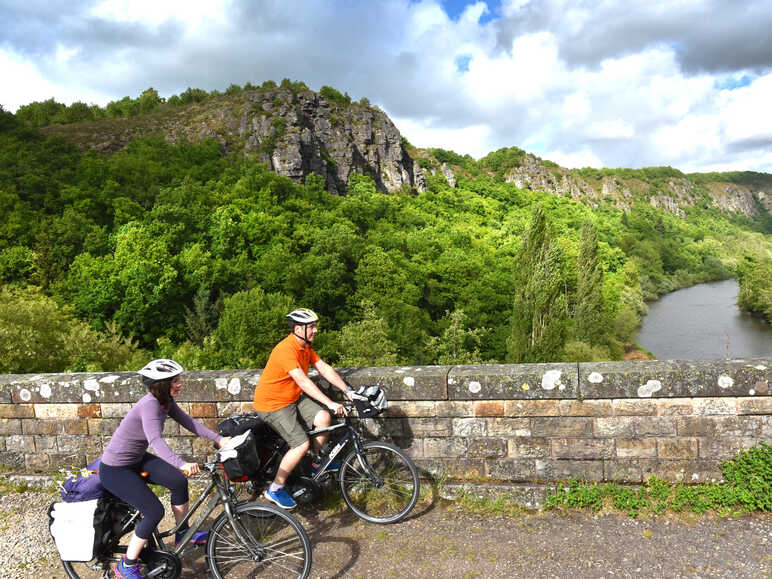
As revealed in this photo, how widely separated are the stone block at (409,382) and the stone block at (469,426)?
0.25m

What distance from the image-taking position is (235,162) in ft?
270

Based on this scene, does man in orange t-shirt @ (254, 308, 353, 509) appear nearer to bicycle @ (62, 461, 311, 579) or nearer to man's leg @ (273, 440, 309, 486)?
man's leg @ (273, 440, 309, 486)

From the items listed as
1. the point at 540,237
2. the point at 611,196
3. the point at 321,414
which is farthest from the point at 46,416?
the point at 611,196

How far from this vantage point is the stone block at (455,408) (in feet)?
15.5

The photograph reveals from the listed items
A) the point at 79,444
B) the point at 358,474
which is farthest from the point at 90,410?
the point at 358,474

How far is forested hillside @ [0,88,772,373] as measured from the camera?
3797 centimetres

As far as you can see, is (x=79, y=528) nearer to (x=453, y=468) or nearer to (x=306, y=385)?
(x=306, y=385)

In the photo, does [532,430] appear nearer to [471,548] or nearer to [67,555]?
[471,548]

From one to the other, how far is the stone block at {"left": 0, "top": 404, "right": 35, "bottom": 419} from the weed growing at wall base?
17.3ft

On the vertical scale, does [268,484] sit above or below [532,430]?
below

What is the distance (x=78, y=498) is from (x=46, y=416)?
2632mm

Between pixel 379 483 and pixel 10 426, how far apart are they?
420 centimetres

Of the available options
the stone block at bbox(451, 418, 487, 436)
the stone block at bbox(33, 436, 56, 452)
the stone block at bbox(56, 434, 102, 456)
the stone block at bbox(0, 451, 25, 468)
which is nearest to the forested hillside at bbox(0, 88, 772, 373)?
the stone block at bbox(0, 451, 25, 468)

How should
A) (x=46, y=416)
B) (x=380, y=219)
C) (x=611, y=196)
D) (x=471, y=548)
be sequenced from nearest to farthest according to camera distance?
(x=471, y=548), (x=46, y=416), (x=380, y=219), (x=611, y=196)
